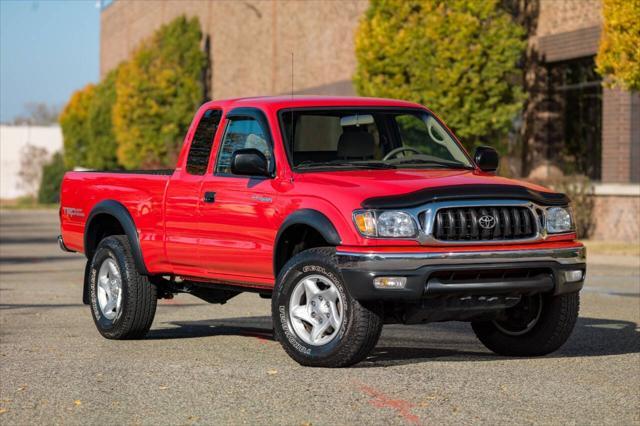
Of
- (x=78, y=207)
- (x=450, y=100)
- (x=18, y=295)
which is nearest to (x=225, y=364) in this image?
(x=78, y=207)

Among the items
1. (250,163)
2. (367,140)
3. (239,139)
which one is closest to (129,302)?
(239,139)

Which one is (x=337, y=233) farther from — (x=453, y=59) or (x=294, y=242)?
(x=453, y=59)

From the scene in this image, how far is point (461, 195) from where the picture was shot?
30.4 ft

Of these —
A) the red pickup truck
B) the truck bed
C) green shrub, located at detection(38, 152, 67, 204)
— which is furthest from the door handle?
green shrub, located at detection(38, 152, 67, 204)

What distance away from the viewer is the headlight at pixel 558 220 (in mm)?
9773

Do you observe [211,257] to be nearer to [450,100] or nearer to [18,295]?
[18,295]

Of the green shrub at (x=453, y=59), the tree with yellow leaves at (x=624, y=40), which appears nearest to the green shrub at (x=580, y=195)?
the green shrub at (x=453, y=59)

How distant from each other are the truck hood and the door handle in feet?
3.21

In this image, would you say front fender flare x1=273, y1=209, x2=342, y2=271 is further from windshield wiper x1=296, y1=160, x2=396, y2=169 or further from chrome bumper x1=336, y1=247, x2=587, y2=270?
windshield wiper x1=296, y1=160, x2=396, y2=169

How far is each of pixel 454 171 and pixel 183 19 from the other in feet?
173

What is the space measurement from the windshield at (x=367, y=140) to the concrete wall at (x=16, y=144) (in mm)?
124357

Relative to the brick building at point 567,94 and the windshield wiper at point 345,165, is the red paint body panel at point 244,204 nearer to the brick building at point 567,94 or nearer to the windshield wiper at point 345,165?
the windshield wiper at point 345,165

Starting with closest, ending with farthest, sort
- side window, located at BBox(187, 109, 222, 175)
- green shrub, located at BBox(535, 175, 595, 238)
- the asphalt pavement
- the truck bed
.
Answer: the asphalt pavement < side window, located at BBox(187, 109, 222, 175) < the truck bed < green shrub, located at BBox(535, 175, 595, 238)

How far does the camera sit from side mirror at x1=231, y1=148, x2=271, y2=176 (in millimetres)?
10039
